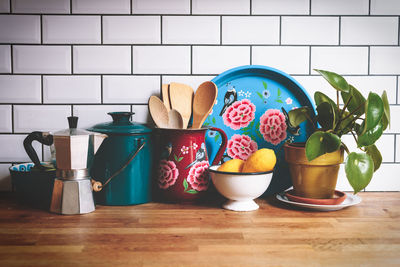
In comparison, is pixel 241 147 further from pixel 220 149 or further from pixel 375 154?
pixel 375 154

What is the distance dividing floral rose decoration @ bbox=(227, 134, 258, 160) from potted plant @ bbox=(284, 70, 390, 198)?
14 centimetres

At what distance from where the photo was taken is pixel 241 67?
1.06 m

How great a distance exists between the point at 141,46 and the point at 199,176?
439 millimetres

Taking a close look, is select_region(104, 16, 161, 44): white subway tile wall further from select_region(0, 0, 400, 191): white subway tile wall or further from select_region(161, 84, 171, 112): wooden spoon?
select_region(161, 84, 171, 112): wooden spoon

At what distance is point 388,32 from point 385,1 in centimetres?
9

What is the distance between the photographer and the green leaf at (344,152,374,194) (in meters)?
0.82

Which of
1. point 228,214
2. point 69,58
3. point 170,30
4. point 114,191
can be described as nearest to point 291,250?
point 228,214

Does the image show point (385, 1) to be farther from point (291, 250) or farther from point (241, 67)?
point (291, 250)

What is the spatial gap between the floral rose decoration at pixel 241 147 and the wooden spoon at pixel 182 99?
0.15m

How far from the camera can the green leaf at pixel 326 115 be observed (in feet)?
2.94

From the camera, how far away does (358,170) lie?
83 cm

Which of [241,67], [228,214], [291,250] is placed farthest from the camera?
[241,67]

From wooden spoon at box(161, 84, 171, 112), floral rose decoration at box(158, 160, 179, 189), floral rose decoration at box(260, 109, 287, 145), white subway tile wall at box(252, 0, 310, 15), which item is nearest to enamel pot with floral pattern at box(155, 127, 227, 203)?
floral rose decoration at box(158, 160, 179, 189)

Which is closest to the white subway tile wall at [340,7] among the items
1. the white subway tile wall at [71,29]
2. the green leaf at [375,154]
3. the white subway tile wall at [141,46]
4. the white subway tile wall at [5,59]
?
the white subway tile wall at [141,46]
